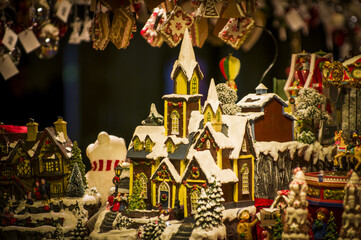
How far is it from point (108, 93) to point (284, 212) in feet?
13.5

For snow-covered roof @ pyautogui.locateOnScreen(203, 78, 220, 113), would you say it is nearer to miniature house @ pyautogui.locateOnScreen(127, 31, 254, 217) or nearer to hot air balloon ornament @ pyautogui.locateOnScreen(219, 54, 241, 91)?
miniature house @ pyautogui.locateOnScreen(127, 31, 254, 217)

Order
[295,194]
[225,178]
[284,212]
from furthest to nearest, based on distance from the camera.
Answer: [225,178]
[284,212]
[295,194]

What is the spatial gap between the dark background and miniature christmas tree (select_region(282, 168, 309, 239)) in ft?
12.7

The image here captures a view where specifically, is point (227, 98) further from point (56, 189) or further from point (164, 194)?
point (56, 189)

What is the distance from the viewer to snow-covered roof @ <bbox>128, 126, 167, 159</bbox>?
831cm

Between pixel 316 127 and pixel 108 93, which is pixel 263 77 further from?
pixel 108 93

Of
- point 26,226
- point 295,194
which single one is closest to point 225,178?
point 295,194

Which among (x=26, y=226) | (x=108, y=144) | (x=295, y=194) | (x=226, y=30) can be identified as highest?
(x=226, y=30)

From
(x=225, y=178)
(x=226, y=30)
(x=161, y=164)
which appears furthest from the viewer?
(x=226, y=30)

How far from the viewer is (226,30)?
9.05 m

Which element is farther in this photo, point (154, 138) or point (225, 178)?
point (154, 138)

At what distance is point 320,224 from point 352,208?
0.68 meters

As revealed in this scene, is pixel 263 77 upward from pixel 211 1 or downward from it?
downward

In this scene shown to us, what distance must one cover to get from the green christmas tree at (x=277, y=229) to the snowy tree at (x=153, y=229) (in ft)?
4.79
